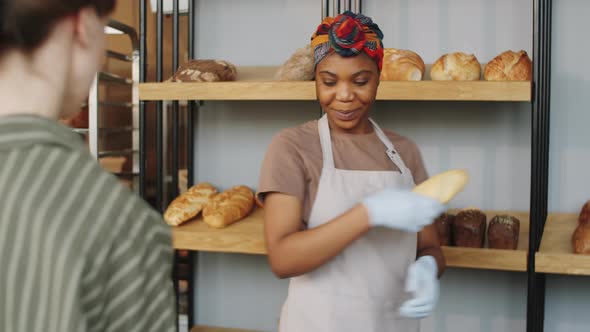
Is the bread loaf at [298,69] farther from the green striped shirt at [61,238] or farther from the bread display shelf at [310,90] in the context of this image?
the green striped shirt at [61,238]

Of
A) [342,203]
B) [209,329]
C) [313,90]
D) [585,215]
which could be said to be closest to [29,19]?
[342,203]

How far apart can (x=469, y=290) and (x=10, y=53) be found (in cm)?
231

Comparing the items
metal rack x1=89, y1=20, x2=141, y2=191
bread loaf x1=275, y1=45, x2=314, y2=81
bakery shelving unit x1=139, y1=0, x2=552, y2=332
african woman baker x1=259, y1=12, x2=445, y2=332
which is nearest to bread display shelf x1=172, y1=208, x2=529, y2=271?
bakery shelving unit x1=139, y1=0, x2=552, y2=332

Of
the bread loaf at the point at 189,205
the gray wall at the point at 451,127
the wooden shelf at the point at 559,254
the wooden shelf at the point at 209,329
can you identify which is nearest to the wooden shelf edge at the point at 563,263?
the wooden shelf at the point at 559,254

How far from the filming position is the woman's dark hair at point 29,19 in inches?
21.3

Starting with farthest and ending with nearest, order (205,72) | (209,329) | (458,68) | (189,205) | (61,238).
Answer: (209,329) → (189,205) → (205,72) → (458,68) → (61,238)

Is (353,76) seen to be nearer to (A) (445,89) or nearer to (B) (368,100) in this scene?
(B) (368,100)

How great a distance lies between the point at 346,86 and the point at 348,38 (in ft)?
0.35

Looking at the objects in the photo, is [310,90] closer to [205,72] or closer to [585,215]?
[205,72]

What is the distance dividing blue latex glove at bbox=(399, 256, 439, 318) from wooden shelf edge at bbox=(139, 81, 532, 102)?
85 centimetres

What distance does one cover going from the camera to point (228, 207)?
2.43 meters

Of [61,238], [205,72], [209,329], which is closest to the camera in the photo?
[61,238]

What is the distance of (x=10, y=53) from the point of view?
1.88 ft

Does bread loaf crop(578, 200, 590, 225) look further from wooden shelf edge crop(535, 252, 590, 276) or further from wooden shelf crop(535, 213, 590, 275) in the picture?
wooden shelf edge crop(535, 252, 590, 276)
